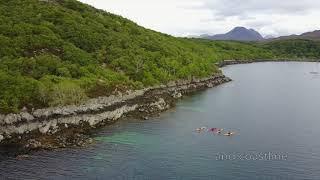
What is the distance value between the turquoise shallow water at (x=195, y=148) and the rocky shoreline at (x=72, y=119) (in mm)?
2862

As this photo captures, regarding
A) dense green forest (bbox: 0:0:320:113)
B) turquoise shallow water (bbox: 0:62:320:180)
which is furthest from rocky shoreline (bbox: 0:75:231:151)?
turquoise shallow water (bbox: 0:62:320:180)

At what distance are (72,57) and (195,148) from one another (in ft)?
170

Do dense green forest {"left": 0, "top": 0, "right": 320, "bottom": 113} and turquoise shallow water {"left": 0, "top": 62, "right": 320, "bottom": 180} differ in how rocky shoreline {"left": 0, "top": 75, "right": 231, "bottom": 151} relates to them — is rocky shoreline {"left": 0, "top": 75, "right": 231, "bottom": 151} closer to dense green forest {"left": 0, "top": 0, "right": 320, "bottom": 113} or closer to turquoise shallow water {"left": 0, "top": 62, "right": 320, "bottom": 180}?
dense green forest {"left": 0, "top": 0, "right": 320, "bottom": 113}

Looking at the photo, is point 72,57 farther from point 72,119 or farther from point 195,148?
point 195,148

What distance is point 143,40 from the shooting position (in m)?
156

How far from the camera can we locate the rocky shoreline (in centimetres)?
6969

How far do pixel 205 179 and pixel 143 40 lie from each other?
103165 millimetres

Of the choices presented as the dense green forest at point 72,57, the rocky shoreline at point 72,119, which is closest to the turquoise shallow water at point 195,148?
the rocky shoreline at point 72,119

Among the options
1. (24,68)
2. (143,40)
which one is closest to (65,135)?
(24,68)

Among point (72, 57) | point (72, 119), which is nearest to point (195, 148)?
point (72, 119)

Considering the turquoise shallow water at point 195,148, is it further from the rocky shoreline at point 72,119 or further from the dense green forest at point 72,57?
the dense green forest at point 72,57

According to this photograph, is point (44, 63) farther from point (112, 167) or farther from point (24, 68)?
point (112, 167)

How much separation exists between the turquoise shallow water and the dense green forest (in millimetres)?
13320

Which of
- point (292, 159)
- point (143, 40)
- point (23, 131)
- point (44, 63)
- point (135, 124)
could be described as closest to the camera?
point (292, 159)
